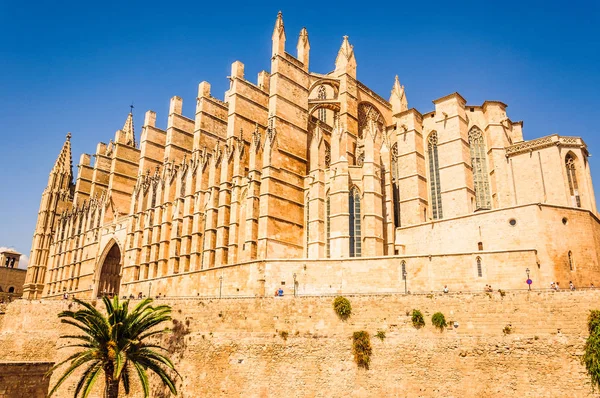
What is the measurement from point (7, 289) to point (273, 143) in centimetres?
4046

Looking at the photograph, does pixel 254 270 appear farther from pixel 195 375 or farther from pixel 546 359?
pixel 546 359

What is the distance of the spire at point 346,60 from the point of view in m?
34.1

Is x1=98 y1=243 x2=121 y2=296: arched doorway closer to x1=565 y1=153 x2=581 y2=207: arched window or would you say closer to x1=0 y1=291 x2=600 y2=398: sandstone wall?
x1=0 y1=291 x2=600 y2=398: sandstone wall

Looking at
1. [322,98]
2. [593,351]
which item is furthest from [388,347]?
[322,98]

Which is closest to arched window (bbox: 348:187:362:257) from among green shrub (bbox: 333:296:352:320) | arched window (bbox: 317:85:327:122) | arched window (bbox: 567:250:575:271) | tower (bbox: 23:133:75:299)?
green shrub (bbox: 333:296:352:320)

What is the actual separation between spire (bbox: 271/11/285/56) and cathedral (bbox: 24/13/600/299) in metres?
0.15

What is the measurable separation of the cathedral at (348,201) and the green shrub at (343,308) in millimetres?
3120

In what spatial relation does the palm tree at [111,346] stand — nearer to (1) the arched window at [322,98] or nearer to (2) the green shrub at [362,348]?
(2) the green shrub at [362,348]

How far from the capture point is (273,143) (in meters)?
28.2

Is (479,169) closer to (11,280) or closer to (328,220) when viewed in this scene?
(328,220)

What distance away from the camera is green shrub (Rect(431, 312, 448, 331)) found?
17844mm

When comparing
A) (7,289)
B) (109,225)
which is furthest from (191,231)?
(7,289)

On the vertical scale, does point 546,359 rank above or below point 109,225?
below

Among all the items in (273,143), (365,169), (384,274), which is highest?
(273,143)
